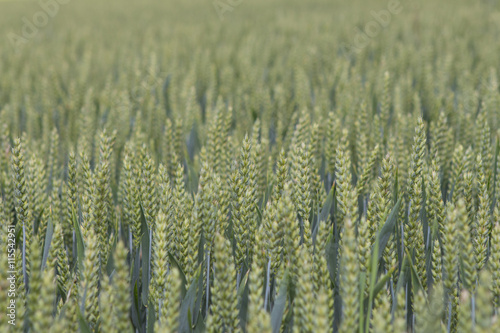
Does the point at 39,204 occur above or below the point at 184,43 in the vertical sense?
below

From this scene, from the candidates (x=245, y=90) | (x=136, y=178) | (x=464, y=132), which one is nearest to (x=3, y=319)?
(x=136, y=178)

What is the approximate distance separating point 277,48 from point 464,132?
302 centimetres

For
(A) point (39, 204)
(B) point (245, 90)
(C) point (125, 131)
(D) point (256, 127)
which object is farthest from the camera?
(B) point (245, 90)

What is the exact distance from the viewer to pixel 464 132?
2098mm

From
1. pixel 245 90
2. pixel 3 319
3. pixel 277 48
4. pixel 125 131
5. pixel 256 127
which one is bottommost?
pixel 3 319

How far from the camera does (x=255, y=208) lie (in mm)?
1265

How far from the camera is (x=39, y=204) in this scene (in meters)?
1.52

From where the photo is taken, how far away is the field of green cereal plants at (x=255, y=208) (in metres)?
0.89

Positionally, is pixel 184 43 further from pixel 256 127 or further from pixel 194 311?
pixel 194 311

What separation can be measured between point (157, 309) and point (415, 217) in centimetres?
67

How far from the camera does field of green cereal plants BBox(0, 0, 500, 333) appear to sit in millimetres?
893

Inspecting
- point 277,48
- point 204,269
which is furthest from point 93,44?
point 204,269

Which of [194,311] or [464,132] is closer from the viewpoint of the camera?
[194,311]

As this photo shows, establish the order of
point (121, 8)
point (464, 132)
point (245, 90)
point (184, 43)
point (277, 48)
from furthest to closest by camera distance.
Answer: point (121, 8) → point (184, 43) → point (277, 48) → point (245, 90) → point (464, 132)
